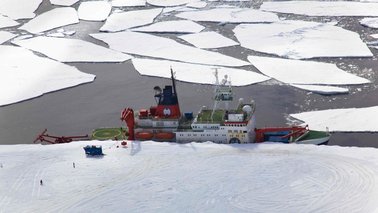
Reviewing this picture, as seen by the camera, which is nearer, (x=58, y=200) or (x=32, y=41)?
(x=58, y=200)

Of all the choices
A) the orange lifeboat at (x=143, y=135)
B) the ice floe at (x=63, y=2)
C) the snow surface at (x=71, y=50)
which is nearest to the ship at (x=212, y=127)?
the orange lifeboat at (x=143, y=135)

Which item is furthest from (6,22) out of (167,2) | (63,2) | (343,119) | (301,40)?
(343,119)

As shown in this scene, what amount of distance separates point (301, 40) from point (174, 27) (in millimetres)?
6798

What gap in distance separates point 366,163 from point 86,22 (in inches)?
825

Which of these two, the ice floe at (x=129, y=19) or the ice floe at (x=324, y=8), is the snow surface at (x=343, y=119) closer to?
the ice floe at (x=324, y=8)

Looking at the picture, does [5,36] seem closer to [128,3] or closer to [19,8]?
[19,8]

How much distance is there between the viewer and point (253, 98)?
19.4 meters

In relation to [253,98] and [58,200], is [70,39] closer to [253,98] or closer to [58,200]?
[253,98]

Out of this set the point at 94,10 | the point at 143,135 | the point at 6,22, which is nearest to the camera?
the point at 143,135

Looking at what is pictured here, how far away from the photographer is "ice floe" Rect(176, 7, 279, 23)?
28.4 meters

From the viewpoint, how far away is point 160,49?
25109 mm

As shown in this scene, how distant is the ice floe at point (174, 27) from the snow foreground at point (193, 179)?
1286 cm

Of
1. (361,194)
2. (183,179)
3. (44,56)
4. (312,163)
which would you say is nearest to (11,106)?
(44,56)

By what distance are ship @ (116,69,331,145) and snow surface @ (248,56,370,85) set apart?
13.4ft
